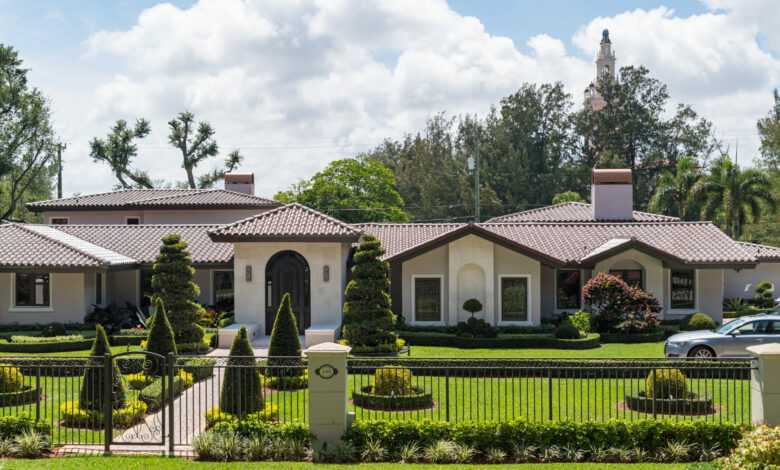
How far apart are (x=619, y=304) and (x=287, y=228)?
12.1m

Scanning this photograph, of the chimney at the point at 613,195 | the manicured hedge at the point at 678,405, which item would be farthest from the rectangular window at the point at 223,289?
the chimney at the point at 613,195

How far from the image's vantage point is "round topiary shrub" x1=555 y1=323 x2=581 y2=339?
2197cm

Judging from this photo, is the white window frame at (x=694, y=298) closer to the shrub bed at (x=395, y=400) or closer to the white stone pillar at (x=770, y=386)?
the white stone pillar at (x=770, y=386)

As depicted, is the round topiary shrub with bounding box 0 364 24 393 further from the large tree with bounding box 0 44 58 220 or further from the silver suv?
the large tree with bounding box 0 44 58 220

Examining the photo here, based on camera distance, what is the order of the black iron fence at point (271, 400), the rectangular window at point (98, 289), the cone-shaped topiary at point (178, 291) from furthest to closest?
the rectangular window at point (98, 289) → the cone-shaped topiary at point (178, 291) → the black iron fence at point (271, 400)

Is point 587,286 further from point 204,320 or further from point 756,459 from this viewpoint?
point 756,459

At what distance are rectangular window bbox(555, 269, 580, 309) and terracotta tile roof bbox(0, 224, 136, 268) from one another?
661 inches

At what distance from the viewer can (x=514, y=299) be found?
2459 cm

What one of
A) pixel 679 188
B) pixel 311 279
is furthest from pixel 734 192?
pixel 311 279

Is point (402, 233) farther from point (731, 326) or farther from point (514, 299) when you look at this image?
point (731, 326)

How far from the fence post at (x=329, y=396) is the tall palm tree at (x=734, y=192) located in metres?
35.3

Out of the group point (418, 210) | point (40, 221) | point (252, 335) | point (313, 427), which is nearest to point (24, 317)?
point (252, 335)

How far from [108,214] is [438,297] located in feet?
67.2

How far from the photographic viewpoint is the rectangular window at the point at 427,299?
81.4ft
